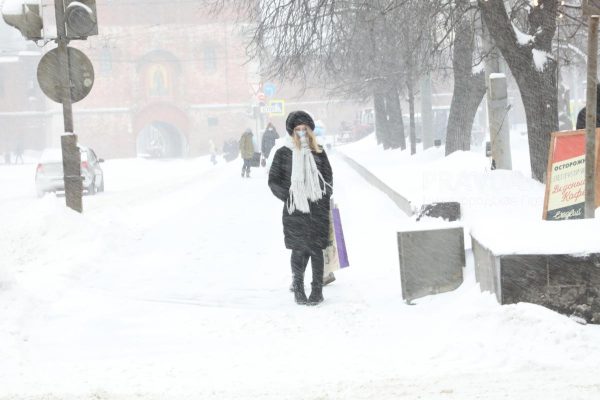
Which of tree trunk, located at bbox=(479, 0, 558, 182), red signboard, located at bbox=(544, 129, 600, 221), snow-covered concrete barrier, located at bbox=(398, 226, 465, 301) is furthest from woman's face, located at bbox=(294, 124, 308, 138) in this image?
tree trunk, located at bbox=(479, 0, 558, 182)

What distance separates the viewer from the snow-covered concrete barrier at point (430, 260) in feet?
24.0

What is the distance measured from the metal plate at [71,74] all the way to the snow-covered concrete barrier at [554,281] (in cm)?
640

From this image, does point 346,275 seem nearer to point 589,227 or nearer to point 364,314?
point 364,314

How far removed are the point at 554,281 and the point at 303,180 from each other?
2.37m

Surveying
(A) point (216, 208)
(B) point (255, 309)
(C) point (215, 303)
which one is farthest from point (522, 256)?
(A) point (216, 208)

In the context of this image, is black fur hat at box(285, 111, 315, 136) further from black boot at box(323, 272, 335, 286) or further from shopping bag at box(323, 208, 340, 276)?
black boot at box(323, 272, 335, 286)

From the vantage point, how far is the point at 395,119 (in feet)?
108

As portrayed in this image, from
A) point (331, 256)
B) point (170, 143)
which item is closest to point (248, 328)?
point (331, 256)

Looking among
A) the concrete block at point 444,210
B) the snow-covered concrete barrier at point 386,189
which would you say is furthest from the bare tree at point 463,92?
the concrete block at point 444,210

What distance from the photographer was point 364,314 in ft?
22.9

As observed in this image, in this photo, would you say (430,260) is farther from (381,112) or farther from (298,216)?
(381,112)

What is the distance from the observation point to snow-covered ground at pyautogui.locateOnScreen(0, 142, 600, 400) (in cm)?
498

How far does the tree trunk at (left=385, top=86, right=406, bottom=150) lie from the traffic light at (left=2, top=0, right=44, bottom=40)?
70.0ft

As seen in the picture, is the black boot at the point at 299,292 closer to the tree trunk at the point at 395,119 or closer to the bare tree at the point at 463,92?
the bare tree at the point at 463,92
